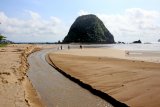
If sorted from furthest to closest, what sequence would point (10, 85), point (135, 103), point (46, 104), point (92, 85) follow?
point (92, 85) → point (10, 85) → point (46, 104) → point (135, 103)

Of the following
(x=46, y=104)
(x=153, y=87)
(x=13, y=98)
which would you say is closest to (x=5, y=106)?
(x=13, y=98)

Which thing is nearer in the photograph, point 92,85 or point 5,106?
point 5,106

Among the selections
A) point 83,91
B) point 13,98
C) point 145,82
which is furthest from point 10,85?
point 145,82

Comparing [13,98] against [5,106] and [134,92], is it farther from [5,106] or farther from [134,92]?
[134,92]

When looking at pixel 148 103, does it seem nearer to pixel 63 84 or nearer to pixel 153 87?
pixel 153 87

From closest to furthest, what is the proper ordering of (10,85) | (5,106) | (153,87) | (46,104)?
(5,106)
(46,104)
(153,87)
(10,85)

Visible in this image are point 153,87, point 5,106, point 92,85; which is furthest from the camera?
point 92,85

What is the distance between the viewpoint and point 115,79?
18141 millimetres

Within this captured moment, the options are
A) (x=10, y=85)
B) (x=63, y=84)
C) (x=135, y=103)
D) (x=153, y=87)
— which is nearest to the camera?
(x=135, y=103)

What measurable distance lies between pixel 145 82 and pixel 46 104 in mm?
6324

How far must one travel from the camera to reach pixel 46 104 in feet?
44.0

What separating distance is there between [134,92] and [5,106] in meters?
6.71

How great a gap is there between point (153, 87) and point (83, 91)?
173 inches

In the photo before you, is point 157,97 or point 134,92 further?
point 134,92
